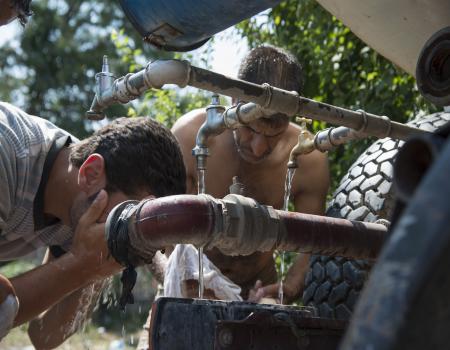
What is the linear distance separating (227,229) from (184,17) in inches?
23.7

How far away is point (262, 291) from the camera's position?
3264 mm

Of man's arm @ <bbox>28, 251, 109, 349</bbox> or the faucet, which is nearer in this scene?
the faucet

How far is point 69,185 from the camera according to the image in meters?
2.41

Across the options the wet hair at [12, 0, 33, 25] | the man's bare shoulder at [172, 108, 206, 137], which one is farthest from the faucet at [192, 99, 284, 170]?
the man's bare shoulder at [172, 108, 206, 137]

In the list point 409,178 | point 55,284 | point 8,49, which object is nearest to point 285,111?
point 55,284

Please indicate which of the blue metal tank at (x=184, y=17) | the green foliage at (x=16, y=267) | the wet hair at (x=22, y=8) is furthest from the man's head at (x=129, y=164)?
the green foliage at (x=16, y=267)

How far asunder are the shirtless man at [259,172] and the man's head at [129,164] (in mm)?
957

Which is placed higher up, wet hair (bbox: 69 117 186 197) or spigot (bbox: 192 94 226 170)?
spigot (bbox: 192 94 226 170)

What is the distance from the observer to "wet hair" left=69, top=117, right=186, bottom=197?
91.6 inches

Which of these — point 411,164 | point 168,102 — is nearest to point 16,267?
point 168,102

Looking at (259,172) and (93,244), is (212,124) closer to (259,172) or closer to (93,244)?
(93,244)

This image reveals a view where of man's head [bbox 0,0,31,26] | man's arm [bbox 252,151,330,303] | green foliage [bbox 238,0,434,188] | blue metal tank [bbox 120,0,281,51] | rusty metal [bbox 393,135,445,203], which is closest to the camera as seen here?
rusty metal [bbox 393,135,445,203]

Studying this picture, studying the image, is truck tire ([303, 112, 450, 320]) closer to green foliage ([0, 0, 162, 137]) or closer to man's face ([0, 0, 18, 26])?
man's face ([0, 0, 18, 26])

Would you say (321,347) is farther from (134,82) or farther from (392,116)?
(392,116)
